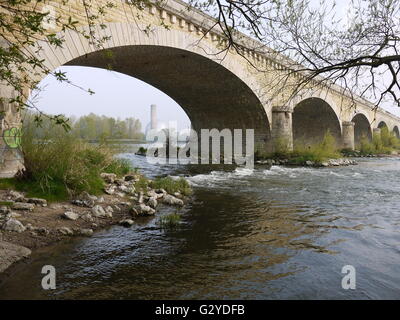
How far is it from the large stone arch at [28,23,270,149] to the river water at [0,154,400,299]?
282 cm

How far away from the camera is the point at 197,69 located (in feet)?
47.5

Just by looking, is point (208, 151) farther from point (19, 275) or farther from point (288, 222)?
point (19, 275)

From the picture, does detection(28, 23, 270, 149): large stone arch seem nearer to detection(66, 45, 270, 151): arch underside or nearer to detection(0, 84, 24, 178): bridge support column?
detection(66, 45, 270, 151): arch underside

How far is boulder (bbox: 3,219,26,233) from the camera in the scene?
3938 mm

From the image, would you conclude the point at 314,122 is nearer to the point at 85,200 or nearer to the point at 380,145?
the point at 380,145

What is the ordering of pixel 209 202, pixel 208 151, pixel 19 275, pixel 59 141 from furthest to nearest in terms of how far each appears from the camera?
pixel 208 151, pixel 209 202, pixel 59 141, pixel 19 275

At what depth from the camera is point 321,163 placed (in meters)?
17.0

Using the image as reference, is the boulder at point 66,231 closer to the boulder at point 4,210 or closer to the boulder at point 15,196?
the boulder at point 4,210

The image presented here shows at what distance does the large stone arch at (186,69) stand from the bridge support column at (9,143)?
1.52 m

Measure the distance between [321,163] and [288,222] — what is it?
42.5ft

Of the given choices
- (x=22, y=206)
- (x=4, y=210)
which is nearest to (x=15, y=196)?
(x=22, y=206)

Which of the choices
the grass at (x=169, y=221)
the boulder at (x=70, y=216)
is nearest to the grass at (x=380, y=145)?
the grass at (x=169, y=221)

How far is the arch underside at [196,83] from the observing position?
11.9 m
